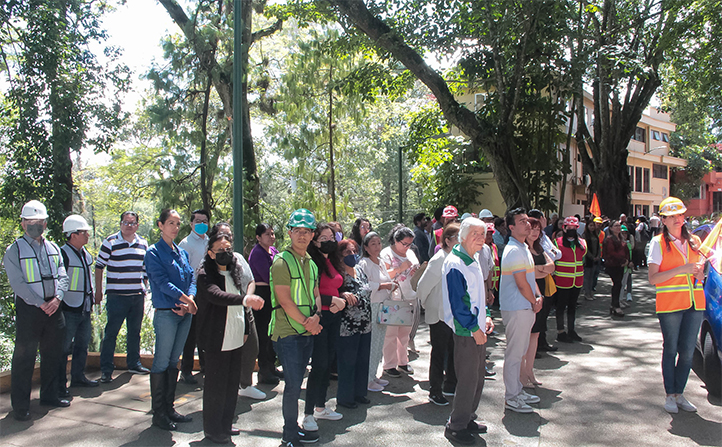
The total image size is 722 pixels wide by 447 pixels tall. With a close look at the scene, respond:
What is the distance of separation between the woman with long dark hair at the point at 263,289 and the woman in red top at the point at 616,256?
698cm

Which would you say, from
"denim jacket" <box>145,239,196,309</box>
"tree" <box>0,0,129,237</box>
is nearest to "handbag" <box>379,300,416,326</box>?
"denim jacket" <box>145,239,196,309</box>

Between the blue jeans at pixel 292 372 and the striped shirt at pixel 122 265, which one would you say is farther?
the striped shirt at pixel 122 265

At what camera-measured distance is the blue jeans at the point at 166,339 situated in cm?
504

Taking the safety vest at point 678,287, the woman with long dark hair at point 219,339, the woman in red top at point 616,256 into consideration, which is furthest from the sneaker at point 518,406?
the woman in red top at point 616,256

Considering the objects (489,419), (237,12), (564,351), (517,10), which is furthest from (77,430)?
(517,10)

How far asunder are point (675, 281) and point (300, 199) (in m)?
17.8

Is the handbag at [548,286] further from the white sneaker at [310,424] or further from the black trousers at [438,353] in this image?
A: the white sneaker at [310,424]

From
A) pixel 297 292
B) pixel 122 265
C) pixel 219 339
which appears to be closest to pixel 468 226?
pixel 297 292

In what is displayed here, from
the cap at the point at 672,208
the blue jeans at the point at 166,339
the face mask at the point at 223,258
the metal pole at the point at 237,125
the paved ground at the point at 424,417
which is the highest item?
the metal pole at the point at 237,125

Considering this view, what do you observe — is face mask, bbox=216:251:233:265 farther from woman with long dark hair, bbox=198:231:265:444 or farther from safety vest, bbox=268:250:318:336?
safety vest, bbox=268:250:318:336

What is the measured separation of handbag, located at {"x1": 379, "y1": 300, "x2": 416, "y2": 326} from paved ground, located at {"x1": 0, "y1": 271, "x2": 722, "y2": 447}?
74 centimetres

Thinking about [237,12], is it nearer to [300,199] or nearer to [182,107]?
[182,107]

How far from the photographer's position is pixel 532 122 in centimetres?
1627

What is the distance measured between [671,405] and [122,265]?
606cm
